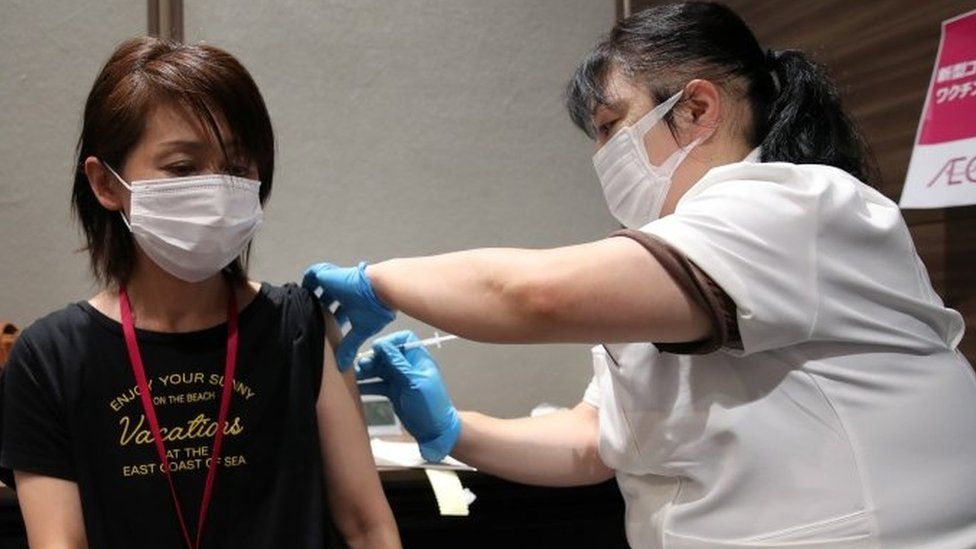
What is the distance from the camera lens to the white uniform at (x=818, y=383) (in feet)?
3.26

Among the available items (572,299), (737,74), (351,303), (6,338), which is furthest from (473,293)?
(6,338)

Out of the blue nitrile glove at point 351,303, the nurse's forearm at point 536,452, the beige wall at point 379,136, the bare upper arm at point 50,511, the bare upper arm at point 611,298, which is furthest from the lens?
the beige wall at point 379,136

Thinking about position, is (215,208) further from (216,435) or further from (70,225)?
(70,225)

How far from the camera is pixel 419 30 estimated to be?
2240 millimetres

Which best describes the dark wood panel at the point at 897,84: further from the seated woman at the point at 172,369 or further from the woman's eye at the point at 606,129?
the seated woman at the point at 172,369

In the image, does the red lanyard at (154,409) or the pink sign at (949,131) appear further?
the pink sign at (949,131)

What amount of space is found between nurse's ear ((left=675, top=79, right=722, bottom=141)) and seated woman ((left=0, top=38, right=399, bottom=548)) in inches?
23.8

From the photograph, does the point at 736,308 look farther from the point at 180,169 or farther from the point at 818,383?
the point at 180,169

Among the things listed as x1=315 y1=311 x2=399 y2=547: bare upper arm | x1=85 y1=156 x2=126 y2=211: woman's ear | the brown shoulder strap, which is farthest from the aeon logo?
the brown shoulder strap

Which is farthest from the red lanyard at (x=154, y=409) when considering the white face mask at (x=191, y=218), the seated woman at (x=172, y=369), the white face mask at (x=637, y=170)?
the white face mask at (x=637, y=170)

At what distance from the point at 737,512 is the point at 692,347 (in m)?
0.24

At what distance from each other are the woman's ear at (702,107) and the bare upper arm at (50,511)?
99cm

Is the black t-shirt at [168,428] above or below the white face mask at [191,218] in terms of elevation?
below

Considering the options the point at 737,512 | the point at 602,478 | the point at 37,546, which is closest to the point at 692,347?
the point at 737,512
